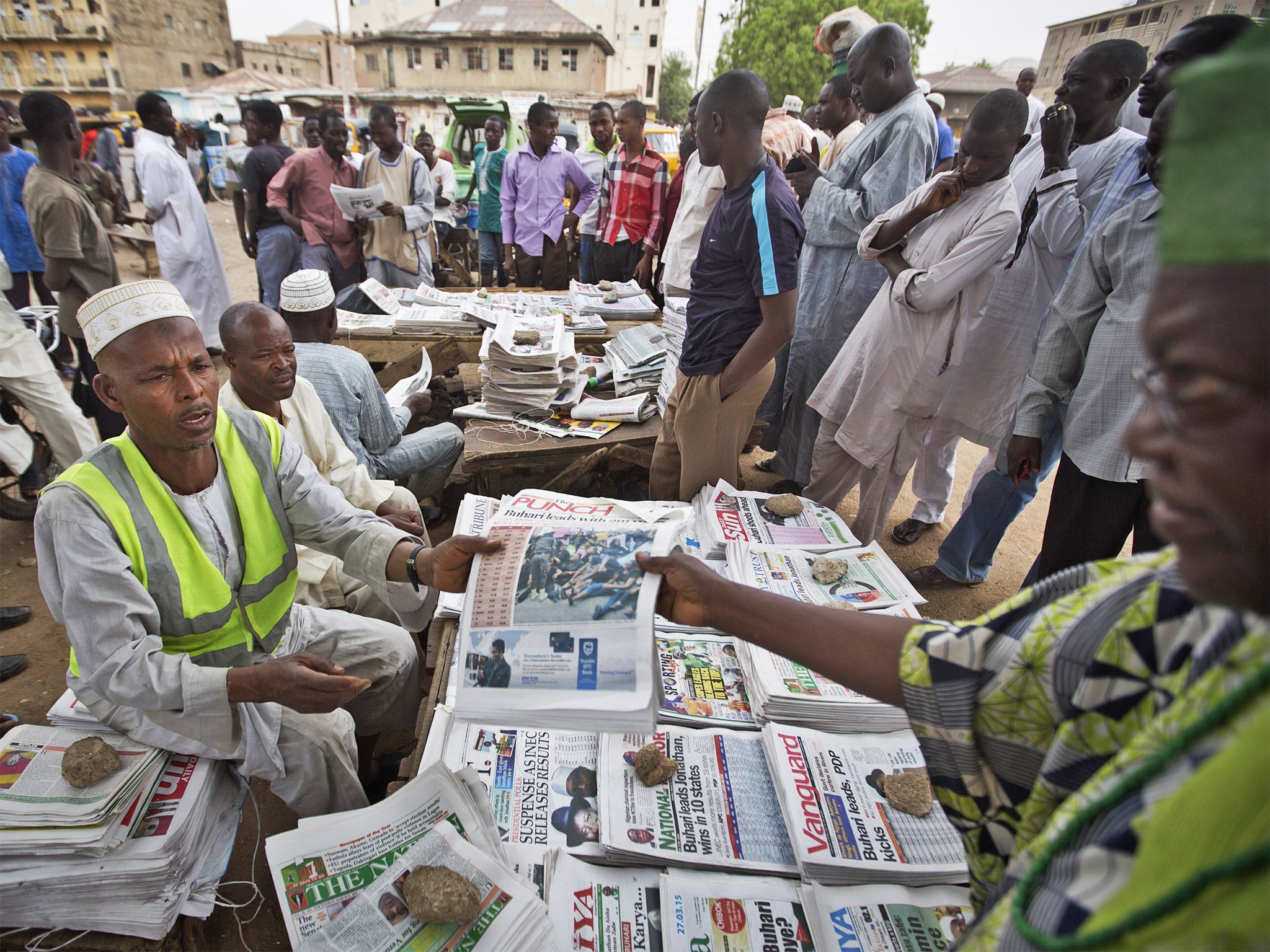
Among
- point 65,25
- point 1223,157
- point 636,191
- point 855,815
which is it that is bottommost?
point 855,815

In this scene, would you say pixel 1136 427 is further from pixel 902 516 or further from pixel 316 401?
pixel 902 516

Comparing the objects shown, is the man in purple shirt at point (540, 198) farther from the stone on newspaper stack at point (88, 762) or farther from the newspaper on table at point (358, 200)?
the stone on newspaper stack at point (88, 762)

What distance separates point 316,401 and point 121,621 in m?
1.31

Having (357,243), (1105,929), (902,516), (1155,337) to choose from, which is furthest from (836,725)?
(357,243)

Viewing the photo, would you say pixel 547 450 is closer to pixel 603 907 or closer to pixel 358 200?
pixel 603 907

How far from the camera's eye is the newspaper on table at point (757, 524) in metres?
2.33

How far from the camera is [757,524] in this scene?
244 centimetres

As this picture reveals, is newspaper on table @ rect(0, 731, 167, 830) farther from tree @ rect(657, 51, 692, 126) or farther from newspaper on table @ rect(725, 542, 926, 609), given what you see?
tree @ rect(657, 51, 692, 126)

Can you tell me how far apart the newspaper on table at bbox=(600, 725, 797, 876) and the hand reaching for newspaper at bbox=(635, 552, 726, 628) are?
19.4 inches

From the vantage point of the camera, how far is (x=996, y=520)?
117 inches

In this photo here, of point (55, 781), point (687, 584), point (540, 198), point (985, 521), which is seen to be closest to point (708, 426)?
point (985, 521)

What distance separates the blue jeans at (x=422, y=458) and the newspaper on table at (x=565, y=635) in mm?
1914

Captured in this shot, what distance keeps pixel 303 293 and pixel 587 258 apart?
14.8 ft

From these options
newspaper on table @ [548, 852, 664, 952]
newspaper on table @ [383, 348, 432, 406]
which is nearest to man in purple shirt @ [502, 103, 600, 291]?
newspaper on table @ [383, 348, 432, 406]
